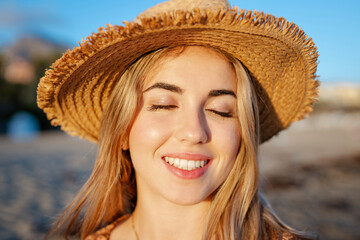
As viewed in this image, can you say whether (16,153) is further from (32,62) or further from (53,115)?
(32,62)

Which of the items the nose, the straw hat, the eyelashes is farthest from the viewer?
the eyelashes

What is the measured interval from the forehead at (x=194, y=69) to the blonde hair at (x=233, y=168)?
0.03 m

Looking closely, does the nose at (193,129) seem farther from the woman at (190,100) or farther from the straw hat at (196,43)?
the straw hat at (196,43)

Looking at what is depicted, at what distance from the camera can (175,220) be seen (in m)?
1.94

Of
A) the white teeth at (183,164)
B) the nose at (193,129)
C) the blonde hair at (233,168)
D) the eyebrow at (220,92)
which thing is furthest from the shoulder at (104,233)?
the eyebrow at (220,92)

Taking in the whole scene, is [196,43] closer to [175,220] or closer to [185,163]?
[185,163]

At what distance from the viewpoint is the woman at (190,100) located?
158cm

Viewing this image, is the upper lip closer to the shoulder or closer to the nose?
the nose

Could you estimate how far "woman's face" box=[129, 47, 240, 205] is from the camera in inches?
66.7

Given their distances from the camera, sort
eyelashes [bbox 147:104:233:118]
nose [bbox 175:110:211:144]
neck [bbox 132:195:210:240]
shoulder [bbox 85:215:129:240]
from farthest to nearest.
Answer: shoulder [bbox 85:215:129:240] < neck [bbox 132:195:210:240] < eyelashes [bbox 147:104:233:118] < nose [bbox 175:110:211:144]

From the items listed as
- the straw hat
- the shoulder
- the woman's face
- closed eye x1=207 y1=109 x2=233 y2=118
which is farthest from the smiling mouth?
the shoulder

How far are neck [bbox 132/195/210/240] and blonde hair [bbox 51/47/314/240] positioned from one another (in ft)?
0.28

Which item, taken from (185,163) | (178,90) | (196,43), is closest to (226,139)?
(185,163)

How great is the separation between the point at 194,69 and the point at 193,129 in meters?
0.35
